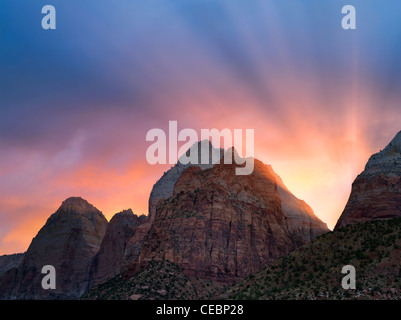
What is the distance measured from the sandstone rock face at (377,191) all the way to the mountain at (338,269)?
573 inches

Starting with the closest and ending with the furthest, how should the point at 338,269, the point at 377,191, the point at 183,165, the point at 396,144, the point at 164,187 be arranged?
the point at 338,269
the point at 377,191
the point at 396,144
the point at 164,187
the point at 183,165

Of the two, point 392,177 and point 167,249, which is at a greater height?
point 392,177

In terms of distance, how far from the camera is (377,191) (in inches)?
4631

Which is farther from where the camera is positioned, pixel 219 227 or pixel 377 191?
pixel 219 227

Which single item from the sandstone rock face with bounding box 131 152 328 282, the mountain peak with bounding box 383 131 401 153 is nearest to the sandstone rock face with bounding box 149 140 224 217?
the sandstone rock face with bounding box 131 152 328 282

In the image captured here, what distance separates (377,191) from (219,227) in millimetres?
36772

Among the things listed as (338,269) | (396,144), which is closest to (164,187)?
(396,144)

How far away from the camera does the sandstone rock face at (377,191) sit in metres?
114

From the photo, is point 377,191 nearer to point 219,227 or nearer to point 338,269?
point 219,227
